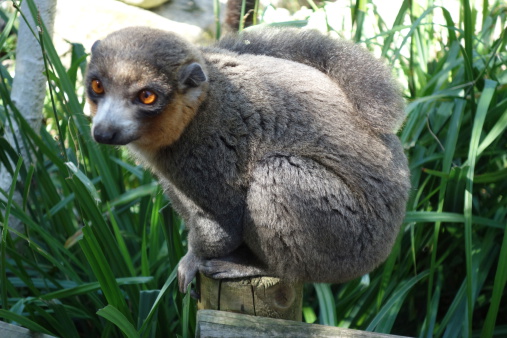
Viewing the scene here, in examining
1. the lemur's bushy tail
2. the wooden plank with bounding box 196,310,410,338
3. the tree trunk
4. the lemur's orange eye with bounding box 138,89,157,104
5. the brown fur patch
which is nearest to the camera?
the wooden plank with bounding box 196,310,410,338

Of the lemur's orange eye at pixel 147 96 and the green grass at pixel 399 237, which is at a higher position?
the lemur's orange eye at pixel 147 96

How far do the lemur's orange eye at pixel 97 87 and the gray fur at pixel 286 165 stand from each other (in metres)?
0.05

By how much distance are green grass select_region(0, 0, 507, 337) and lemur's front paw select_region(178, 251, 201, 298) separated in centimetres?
23

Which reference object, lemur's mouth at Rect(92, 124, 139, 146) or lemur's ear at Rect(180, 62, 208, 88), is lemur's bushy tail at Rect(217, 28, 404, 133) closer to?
lemur's ear at Rect(180, 62, 208, 88)

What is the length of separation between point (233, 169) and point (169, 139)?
1.30 feet

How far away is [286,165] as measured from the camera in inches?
141

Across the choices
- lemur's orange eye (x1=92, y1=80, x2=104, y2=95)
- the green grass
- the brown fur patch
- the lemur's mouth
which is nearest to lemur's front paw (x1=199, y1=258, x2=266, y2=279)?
the green grass

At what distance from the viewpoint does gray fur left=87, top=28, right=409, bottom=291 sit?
3.59 meters

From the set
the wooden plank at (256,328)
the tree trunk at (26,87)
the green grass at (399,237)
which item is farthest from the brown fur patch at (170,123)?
the tree trunk at (26,87)

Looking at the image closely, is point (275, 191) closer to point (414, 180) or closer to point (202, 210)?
point (202, 210)

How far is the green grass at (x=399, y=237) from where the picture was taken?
170 inches

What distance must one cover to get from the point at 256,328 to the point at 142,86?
1.33 m

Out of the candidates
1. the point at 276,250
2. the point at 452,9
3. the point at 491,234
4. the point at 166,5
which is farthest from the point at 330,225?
the point at 166,5

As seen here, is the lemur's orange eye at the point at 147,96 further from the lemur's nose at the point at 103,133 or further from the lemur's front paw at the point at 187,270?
the lemur's front paw at the point at 187,270
